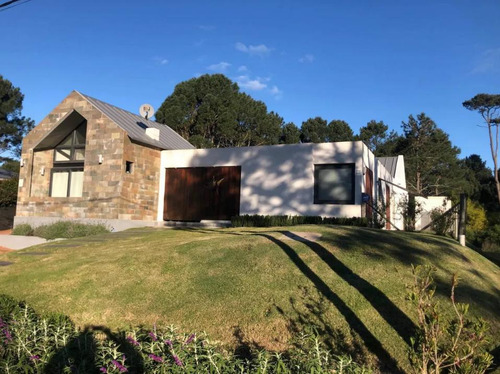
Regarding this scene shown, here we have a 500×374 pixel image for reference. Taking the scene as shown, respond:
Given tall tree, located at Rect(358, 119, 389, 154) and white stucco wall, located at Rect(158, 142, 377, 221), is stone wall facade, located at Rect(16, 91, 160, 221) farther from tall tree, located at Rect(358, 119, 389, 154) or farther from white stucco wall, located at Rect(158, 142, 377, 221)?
tall tree, located at Rect(358, 119, 389, 154)

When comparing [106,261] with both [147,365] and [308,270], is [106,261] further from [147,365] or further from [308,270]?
[147,365]

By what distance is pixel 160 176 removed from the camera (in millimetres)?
17594

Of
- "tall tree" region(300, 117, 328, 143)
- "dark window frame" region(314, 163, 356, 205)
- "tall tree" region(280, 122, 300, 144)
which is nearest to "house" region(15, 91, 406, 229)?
"dark window frame" region(314, 163, 356, 205)

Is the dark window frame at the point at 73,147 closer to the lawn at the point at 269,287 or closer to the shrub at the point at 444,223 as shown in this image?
the lawn at the point at 269,287

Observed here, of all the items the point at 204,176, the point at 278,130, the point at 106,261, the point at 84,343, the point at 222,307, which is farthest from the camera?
the point at 278,130

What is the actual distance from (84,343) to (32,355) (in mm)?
580

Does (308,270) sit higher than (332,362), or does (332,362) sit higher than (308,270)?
(308,270)

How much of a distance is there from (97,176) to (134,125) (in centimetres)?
322

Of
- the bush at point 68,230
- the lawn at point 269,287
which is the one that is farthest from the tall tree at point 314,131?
the lawn at point 269,287

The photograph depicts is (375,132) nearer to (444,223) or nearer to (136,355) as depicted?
(444,223)

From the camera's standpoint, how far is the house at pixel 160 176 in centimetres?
1501

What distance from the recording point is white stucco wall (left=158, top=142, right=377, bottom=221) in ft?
48.0

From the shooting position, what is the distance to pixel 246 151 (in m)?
16.3

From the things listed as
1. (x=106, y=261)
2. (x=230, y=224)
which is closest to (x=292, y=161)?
(x=230, y=224)
